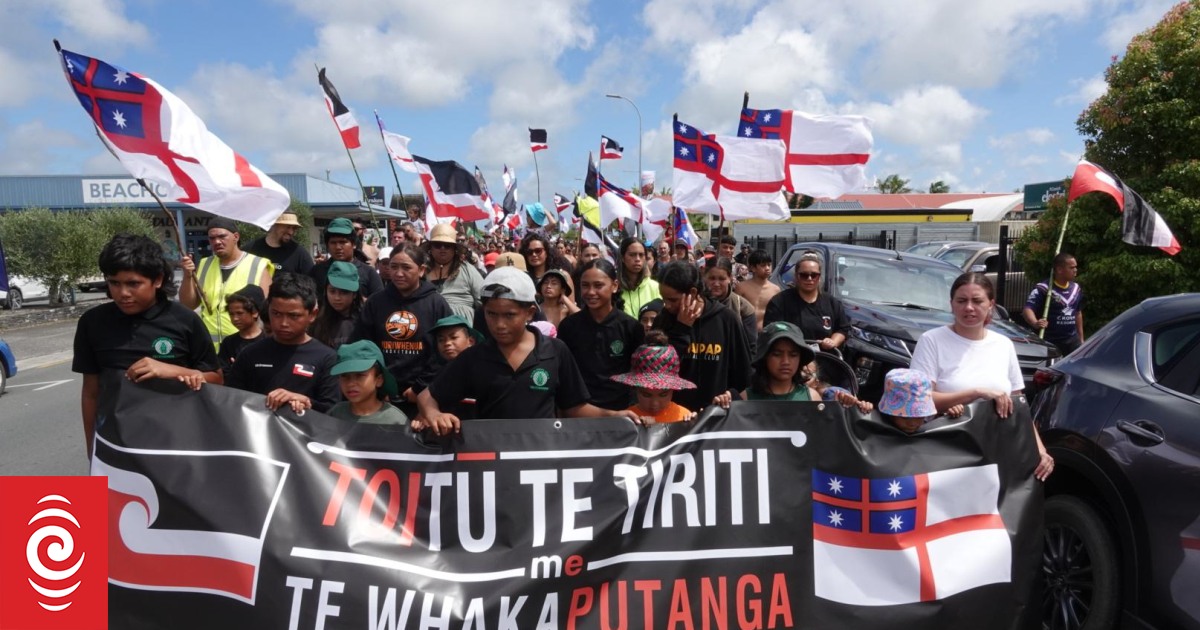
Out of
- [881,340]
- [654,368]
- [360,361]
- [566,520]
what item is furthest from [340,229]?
[881,340]

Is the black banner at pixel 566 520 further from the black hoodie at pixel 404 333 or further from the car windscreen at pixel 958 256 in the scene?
the car windscreen at pixel 958 256

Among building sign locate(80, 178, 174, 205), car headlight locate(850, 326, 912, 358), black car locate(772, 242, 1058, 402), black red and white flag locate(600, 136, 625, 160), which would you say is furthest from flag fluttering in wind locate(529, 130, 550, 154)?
building sign locate(80, 178, 174, 205)

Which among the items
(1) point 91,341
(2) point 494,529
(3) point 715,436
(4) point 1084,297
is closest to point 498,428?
(2) point 494,529

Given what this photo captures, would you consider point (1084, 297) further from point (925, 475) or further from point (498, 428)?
point (498, 428)

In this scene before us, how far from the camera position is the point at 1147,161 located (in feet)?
32.2

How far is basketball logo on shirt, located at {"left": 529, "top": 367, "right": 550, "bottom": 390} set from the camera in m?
3.47

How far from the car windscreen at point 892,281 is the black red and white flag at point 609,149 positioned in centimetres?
837

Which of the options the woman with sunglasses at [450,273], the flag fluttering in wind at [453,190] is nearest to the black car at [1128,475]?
the woman with sunglasses at [450,273]

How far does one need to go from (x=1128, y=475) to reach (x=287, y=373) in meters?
3.82

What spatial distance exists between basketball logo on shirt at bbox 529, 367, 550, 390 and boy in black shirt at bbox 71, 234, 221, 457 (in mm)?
1519

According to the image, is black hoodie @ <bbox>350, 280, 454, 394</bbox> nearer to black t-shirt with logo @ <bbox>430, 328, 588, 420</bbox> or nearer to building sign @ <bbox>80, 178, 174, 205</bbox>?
black t-shirt with logo @ <bbox>430, 328, 588, 420</bbox>

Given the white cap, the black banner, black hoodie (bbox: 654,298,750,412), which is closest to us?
the black banner

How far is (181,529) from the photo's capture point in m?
3.07

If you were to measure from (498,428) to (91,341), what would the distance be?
1993mm
